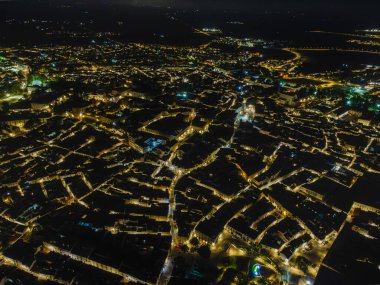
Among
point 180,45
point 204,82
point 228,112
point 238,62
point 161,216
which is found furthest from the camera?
point 180,45

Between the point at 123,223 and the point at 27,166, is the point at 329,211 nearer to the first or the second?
the point at 123,223

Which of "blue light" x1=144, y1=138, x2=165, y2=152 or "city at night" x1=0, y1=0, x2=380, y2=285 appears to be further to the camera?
"blue light" x1=144, y1=138, x2=165, y2=152

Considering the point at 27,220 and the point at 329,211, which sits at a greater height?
the point at 329,211

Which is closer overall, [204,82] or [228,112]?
[228,112]

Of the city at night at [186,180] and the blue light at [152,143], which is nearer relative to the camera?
the city at night at [186,180]

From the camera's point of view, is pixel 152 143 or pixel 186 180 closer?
pixel 186 180

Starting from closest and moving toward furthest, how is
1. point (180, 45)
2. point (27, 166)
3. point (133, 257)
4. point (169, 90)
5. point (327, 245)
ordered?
point (133, 257) → point (327, 245) → point (27, 166) → point (169, 90) → point (180, 45)

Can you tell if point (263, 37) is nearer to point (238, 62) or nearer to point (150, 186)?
point (238, 62)

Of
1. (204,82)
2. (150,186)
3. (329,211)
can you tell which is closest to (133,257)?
(150,186)
